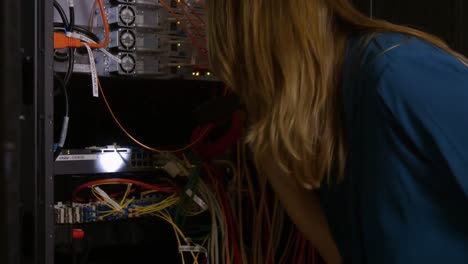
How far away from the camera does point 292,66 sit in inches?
33.4

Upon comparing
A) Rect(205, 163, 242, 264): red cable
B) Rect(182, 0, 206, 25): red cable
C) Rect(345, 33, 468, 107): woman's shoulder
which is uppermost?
Rect(182, 0, 206, 25): red cable

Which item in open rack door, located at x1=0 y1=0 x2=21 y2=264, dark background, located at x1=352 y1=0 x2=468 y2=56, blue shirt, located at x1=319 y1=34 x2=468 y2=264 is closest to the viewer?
open rack door, located at x1=0 y1=0 x2=21 y2=264

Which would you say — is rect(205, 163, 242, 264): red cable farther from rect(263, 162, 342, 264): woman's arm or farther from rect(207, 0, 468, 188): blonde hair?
rect(207, 0, 468, 188): blonde hair

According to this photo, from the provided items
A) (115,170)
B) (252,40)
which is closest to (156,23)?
(115,170)

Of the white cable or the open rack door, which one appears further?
the white cable

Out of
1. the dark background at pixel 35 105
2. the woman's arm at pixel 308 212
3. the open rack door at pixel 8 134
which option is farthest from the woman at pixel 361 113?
the open rack door at pixel 8 134

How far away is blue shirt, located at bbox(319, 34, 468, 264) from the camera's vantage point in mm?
755

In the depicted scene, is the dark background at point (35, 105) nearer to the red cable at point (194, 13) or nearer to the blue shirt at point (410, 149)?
the red cable at point (194, 13)

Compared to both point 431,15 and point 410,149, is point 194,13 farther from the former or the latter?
point 410,149

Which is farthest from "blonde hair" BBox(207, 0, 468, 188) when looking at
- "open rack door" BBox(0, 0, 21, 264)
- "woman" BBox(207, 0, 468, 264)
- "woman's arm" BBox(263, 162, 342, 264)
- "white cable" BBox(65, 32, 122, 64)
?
"open rack door" BBox(0, 0, 21, 264)

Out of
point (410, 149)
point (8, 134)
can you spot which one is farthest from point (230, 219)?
point (8, 134)

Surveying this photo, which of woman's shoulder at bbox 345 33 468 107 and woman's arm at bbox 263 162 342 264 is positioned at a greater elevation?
woman's shoulder at bbox 345 33 468 107

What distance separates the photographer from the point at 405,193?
774mm

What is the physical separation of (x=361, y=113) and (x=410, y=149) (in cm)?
8
